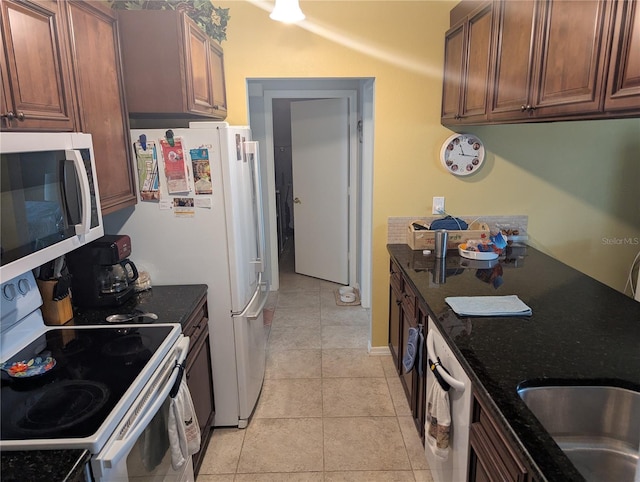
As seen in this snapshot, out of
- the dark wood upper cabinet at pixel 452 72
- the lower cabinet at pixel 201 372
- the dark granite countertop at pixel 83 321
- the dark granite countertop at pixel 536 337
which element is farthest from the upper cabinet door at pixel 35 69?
the dark wood upper cabinet at pixel 452 72

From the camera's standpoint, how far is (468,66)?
254cm

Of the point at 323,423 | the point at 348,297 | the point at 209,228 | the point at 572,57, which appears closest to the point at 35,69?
the point at 209,228

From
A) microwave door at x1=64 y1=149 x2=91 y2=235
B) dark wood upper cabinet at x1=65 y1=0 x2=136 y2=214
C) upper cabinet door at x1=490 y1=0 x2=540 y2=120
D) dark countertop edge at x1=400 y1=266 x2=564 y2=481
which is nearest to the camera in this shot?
dark countertop edge at x1=400 y1=266 x2=564 y2=481

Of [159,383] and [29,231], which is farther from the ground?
[29,231]

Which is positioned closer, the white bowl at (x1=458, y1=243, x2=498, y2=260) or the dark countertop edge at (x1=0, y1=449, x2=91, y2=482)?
the dark countertop edge at (x1=0, y1=449, x2=91, y2=482)

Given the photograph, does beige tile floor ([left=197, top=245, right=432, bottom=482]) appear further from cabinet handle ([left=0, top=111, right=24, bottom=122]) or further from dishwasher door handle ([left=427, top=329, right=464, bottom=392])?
cabinet handle ([left=0, top=111, right=24, bottom=122])

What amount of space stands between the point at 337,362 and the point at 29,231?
246 cm

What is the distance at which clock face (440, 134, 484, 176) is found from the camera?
9.95ft

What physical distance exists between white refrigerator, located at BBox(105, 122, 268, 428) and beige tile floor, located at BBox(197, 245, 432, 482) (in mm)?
243

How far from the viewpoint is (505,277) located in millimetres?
2395

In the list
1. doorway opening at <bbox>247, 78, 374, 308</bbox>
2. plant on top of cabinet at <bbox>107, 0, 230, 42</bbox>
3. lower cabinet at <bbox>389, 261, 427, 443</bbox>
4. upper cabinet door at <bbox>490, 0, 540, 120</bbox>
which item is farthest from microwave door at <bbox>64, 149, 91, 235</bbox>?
doorway opening at <bbox>247, 78, 374, 308</bbox>

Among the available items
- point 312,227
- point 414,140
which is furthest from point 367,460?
point 312,227

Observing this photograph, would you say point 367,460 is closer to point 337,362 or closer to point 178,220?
point 337,362

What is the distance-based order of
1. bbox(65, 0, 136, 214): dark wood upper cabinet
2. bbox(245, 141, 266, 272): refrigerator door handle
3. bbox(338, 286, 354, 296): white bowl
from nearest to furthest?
bbox(65, 0, 136, 214): dark wood upper cabinet, bbox(245, 141, 266, 272): refrigerator door handle, bbox(338, 286, 354, 296): white bowl
